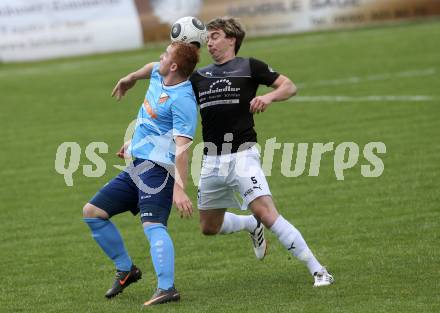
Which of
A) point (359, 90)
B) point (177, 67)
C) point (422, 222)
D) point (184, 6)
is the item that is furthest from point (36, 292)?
point (184, 6)

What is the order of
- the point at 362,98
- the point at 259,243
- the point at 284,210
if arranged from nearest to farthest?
1. the point at 259,243
2. the point at 284,210
3. the point at 362,98

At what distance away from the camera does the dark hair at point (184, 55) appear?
842 centimetres

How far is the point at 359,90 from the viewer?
828 inches

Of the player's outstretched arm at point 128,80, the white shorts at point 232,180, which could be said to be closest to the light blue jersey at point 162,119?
the player's outstretched arm at point 128,80

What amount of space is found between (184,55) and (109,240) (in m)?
1.71

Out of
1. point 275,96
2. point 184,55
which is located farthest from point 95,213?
point 275,96

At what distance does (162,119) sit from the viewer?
8.62 m

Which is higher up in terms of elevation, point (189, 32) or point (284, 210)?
point (189, 32)

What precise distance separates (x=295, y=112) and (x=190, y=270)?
32.6ft

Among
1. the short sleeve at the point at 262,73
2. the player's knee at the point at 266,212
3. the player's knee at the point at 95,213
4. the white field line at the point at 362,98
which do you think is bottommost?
the white field line at the point at 362,98

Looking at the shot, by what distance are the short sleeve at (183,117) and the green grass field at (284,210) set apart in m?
1.39

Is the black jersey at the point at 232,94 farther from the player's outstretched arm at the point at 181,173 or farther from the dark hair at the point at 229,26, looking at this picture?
the player's outstretched arm at the point at 181,173

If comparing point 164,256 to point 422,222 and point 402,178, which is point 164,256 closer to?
point 422,222

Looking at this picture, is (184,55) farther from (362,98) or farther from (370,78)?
(370,78)
